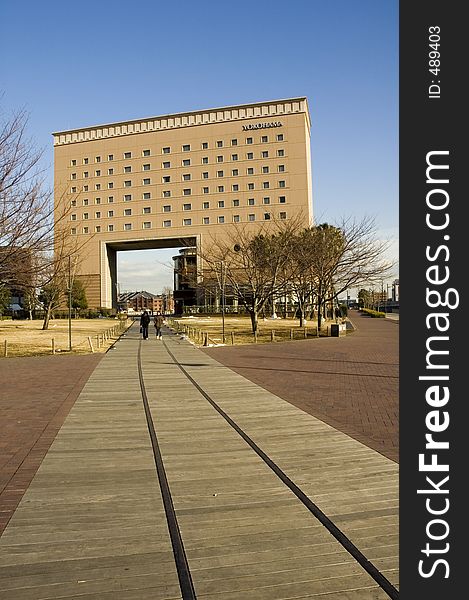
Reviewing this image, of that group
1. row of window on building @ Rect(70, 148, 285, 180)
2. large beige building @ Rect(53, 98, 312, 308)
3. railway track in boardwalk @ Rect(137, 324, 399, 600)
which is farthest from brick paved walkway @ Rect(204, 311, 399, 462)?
row of window on building @ Rect(70, 148, 285, 180)

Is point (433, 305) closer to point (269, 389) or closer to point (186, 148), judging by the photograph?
point (269, 389)

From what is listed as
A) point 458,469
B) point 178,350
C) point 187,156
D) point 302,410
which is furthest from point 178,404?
point 187,156

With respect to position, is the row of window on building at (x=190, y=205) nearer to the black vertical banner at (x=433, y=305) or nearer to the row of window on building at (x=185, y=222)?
the row of window on building at (x=185, y=222)

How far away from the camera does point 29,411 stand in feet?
34.4

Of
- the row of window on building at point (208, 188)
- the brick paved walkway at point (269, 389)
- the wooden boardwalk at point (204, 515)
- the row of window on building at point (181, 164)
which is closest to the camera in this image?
the wooden boardwalk at point (204, 515)

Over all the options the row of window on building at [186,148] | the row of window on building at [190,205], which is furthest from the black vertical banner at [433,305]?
the row of window on building at [186,148]

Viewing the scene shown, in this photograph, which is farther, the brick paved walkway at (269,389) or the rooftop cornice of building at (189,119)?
the rooftop cornice of building at (189,119)

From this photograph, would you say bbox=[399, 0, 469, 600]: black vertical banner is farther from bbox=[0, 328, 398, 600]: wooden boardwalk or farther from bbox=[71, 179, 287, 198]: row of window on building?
bbox=[71, 179, 287, 198]: row of window on building

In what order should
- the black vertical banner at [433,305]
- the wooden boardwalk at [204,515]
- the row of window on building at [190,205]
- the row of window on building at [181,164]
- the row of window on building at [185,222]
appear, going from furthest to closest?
the row of window on building at [181,164] < the row of window on building at [190,205] < the row of window on building at [185,222] < the wooden boardwalk at [204,515] < the black vertical banner at [433,305]

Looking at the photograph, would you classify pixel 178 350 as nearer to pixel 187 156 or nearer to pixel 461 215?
pixel 461 215

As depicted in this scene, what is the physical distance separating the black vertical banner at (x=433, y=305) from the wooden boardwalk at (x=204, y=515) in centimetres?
144

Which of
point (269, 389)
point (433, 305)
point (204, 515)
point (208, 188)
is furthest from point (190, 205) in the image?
point (433, 305)

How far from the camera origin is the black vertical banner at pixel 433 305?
2.32 metres

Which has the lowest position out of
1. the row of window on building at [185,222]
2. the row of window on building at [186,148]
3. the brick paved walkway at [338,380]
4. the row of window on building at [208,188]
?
the brick paved walkway at [338,380]
